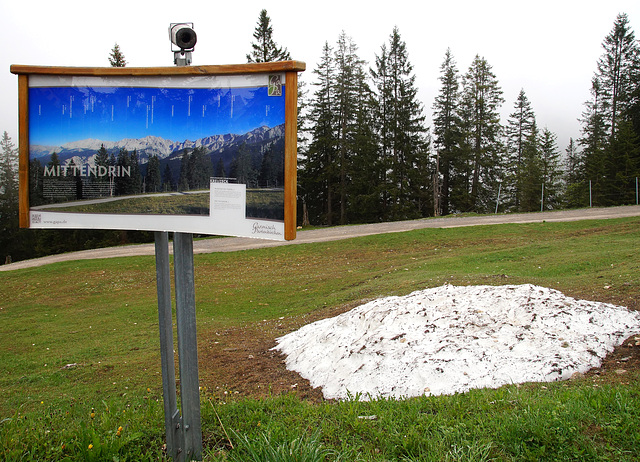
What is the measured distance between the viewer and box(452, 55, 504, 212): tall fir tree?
42844 mm

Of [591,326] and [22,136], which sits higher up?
[22,136]

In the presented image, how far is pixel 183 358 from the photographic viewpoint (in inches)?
109

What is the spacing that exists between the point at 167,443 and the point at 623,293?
660 cm

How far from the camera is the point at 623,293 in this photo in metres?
6.35

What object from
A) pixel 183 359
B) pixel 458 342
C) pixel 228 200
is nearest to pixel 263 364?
pixel 458 342

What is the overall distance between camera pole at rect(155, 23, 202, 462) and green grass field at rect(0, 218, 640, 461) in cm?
17

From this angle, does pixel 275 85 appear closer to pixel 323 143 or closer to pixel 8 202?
pixel 323 143

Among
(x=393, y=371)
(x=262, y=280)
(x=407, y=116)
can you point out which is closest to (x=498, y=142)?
(x=407, y=116)

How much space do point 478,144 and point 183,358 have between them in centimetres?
4414

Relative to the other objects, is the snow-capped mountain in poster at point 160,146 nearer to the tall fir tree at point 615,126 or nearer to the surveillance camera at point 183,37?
the surveillance camera at point 183,37

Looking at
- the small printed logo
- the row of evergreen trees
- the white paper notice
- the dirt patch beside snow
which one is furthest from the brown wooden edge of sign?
the row of evergreen trees

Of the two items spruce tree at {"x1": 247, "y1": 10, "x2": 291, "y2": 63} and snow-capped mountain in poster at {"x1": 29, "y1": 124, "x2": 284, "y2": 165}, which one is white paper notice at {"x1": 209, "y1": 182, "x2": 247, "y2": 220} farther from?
spruce tree at {"x1": 247, "y1": 10, "x2": 291, "y2": 63}

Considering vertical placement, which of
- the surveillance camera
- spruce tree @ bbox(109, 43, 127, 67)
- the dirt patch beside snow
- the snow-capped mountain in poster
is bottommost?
the dirt patch beside snow

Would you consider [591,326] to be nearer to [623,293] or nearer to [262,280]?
[623,293]
